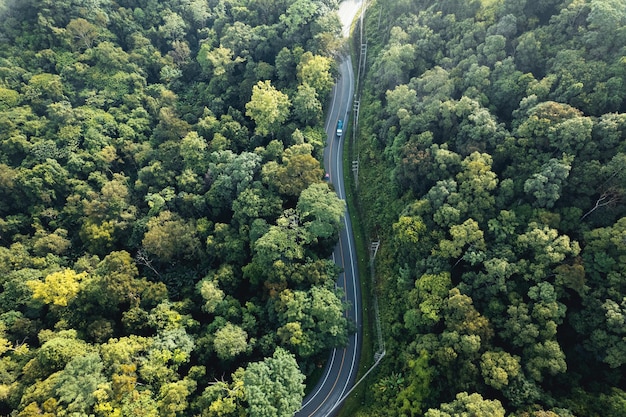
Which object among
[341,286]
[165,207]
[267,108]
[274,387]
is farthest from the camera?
[267,108]

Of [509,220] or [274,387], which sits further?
[509,220]

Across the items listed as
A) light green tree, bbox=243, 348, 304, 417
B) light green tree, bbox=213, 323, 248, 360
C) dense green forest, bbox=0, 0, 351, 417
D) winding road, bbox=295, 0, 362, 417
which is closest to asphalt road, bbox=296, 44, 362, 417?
winding road, bbox=295, 0, 362, 417

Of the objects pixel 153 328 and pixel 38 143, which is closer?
pixel 153 328

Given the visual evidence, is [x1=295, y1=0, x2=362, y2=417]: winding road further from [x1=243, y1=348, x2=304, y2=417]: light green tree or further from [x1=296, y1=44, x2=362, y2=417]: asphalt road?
[x1=243, y1=348, x2=304, y2=417]: light green tree

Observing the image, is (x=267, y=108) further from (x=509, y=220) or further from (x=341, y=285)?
(x=509, y=220)


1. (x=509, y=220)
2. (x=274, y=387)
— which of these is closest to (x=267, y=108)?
(x=509, y=220)

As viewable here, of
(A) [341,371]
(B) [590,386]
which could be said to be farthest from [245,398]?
(B) [590,386]

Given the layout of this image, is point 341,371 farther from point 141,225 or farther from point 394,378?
point 141,225
